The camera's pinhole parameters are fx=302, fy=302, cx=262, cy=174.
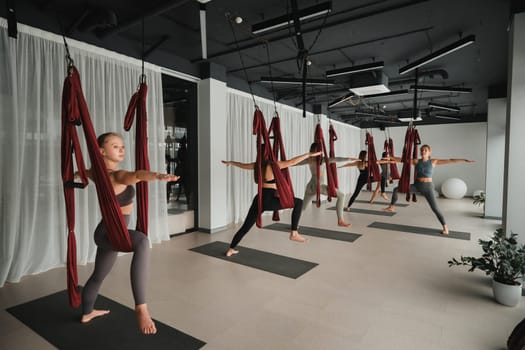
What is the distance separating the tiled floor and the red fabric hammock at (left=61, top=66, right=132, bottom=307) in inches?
34.1

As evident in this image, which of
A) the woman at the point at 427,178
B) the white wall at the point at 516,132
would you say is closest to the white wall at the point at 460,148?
the woman at the point at 427,178

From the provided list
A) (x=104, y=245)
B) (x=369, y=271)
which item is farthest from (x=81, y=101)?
(x=369, y=271)

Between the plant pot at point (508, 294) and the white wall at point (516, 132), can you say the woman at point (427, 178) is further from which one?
the plant pot at point (508, 294)

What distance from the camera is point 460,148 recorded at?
11141mm

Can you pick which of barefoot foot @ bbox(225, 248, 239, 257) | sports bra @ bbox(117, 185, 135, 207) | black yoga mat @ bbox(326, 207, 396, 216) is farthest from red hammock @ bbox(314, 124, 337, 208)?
black yoga mat @ bbox(326, 207, 396, 216)

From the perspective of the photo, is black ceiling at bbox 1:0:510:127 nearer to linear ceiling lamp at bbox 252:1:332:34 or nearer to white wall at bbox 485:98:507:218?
linear ceiling lamp at bbox 252:1:332:34

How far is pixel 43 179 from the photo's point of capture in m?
3.38

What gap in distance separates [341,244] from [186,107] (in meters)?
3.52

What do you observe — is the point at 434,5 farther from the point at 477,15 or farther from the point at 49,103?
the point at 49,103

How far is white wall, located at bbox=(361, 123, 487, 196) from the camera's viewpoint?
10852 millimetres

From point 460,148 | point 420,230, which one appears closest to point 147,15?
point 420,230

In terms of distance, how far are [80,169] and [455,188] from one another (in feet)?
36.7

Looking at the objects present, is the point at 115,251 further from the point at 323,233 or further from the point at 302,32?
the point at 323,233

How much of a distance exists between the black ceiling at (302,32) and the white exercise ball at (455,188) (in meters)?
4.63
